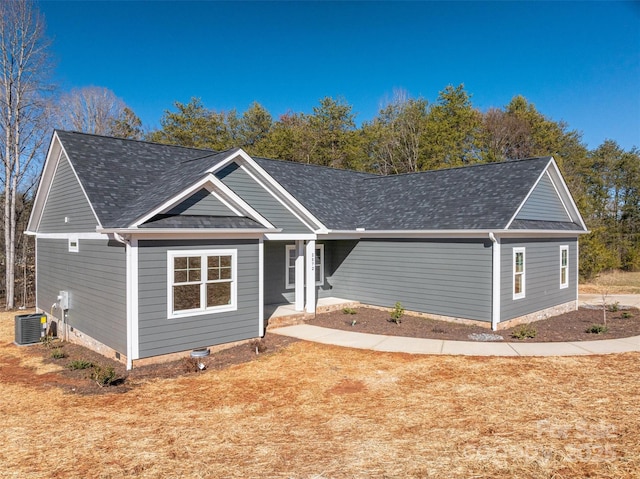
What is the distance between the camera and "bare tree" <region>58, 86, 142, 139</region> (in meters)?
32.7

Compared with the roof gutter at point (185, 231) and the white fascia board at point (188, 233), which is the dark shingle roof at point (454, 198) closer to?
the roof gutter at point (185, 231)

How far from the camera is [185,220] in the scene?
10156 mm

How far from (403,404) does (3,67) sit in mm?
20867

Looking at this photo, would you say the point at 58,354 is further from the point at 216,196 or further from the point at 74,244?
the point at 216,196

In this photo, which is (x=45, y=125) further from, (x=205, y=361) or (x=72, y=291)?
(x=205, y=361)

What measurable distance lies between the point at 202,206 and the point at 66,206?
16.2 ft

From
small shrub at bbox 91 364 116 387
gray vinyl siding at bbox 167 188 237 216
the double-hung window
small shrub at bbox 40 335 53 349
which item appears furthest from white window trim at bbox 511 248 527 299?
small shrub at bbox 40 335 53 349

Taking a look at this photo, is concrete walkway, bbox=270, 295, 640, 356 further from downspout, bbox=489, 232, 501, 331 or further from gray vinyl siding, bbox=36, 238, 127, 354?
gray vinyl siding, bbox=36, 238, 127, 354

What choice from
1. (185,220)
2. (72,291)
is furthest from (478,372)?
(72,291)

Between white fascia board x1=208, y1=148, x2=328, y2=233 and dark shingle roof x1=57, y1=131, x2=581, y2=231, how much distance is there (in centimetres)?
28

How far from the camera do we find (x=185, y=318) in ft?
33.2

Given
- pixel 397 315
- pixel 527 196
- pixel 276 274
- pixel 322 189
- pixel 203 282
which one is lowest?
pixel 397 315

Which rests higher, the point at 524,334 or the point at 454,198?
the point at 454,198

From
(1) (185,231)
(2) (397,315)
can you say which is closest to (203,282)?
(1) (185,231)
